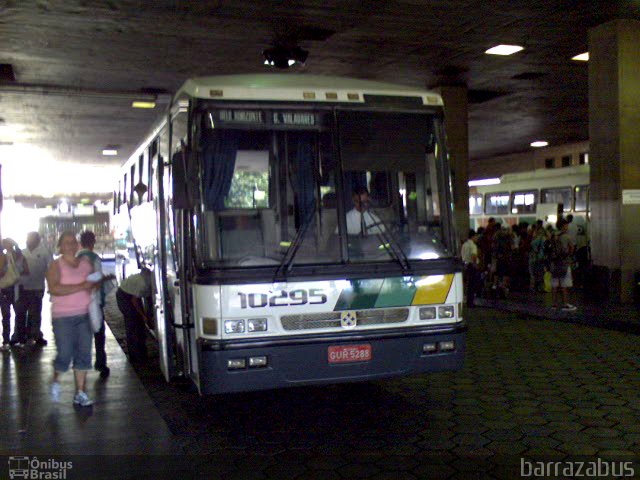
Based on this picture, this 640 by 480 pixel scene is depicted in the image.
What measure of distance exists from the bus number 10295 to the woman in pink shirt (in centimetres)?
241

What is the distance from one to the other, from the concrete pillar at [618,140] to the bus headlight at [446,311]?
9507mm

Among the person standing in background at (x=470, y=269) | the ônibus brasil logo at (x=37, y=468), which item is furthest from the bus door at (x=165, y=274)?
the person standing in background at (x=470, y=269)

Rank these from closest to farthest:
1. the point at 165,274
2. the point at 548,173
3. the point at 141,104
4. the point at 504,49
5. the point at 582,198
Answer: the point at 165,274 → the point at 504,49 → the point at 141,104 → the point at 582,198 → the point at 548,173

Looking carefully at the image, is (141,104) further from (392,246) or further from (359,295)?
(359,295)

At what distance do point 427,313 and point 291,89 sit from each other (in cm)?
246

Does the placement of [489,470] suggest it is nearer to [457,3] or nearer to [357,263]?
[357,263]

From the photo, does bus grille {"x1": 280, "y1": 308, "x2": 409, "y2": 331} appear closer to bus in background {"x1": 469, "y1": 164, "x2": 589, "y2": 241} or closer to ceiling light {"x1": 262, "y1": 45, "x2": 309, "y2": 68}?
ceiling light {"x1": 262, "y1": 45, "x2": 309, "y2": 68}

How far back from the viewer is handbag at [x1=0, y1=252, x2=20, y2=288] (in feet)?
36.3

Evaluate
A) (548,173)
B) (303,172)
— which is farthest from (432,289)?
(548,173)

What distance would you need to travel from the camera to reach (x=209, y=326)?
6449mm

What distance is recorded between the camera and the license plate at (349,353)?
6.65 m

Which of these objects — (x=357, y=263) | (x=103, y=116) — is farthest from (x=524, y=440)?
(x=103, y=116)

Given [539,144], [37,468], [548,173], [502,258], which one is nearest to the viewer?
[37,468]

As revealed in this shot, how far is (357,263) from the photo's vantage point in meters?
6.75
